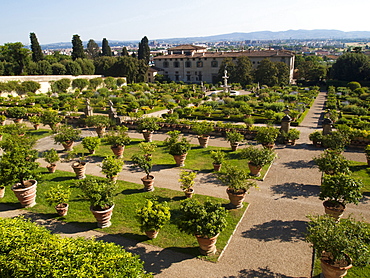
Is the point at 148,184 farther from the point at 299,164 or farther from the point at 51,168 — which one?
the point at 299,164

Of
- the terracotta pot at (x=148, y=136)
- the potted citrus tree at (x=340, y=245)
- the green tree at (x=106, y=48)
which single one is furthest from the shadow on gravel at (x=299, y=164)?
the green tree at (x=106, y=48)

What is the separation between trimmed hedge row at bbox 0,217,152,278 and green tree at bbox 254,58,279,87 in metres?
56.5

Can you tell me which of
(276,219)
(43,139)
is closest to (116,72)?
(43,139)

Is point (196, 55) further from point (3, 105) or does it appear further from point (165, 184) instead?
point (165, 184)

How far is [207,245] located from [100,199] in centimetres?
446

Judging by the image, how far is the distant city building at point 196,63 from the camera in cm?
7406

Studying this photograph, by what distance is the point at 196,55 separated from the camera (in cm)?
7950

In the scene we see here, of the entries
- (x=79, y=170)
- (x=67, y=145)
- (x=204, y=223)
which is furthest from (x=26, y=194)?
(x=204, y=223)

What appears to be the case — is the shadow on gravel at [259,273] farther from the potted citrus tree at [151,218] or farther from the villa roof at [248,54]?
the villa roof at [248,54]

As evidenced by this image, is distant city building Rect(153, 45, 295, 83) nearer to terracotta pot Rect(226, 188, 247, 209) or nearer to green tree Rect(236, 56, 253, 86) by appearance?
green tree Rect(236, 56, 253, 86)

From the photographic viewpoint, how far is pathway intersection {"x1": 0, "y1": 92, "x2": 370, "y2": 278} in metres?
8.91

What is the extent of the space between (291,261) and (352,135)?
14.1 metres

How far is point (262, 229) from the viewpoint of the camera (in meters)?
10.8

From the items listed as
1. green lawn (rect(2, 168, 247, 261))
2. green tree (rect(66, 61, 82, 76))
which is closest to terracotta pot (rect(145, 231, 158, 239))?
green lawn (rect(2, 168, 247, 261))
